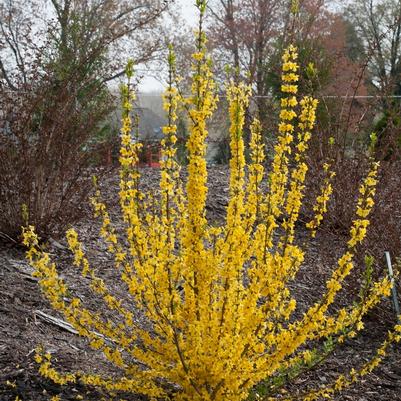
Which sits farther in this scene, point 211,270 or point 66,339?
point 66,339

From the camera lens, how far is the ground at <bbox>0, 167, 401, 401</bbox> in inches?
127

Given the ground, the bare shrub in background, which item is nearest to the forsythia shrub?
the ground

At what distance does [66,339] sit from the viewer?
3900 mm

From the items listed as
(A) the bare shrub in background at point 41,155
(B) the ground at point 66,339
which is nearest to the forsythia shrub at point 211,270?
(B) the ground at point 66,339

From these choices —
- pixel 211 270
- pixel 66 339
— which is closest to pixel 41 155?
pixel 66 339

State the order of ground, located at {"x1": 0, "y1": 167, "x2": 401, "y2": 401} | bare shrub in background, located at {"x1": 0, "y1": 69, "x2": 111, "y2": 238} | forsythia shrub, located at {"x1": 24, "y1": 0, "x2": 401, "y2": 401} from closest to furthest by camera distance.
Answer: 1. forsythia shrub, located at {"x1": 24, "y1": 0, "x2": 401, "y2": 401}
2. ground, located at {"x1": 0, "y1": 167, "x2": 401, "y2": 401}
3. bare shrub in background, located at {"x1": 0, "y1": 69, "x2": 111, "y2": 238}

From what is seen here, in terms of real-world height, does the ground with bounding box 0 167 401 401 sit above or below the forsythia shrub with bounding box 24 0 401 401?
below

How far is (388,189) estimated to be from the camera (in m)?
6.57

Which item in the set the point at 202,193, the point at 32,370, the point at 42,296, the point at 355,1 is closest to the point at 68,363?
the point at 32,370

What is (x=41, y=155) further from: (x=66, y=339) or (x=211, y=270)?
(x=211, y=270)

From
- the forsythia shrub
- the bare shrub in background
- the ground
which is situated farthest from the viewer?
the bare shrub in background

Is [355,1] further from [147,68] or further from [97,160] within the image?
[97,160]

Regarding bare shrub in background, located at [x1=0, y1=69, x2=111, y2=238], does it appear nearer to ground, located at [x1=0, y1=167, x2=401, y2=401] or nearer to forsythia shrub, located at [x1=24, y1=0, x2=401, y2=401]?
ground, located at [x1=0, y1=167, x2=401, y2=401]

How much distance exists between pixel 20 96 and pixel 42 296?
2.48 metres
